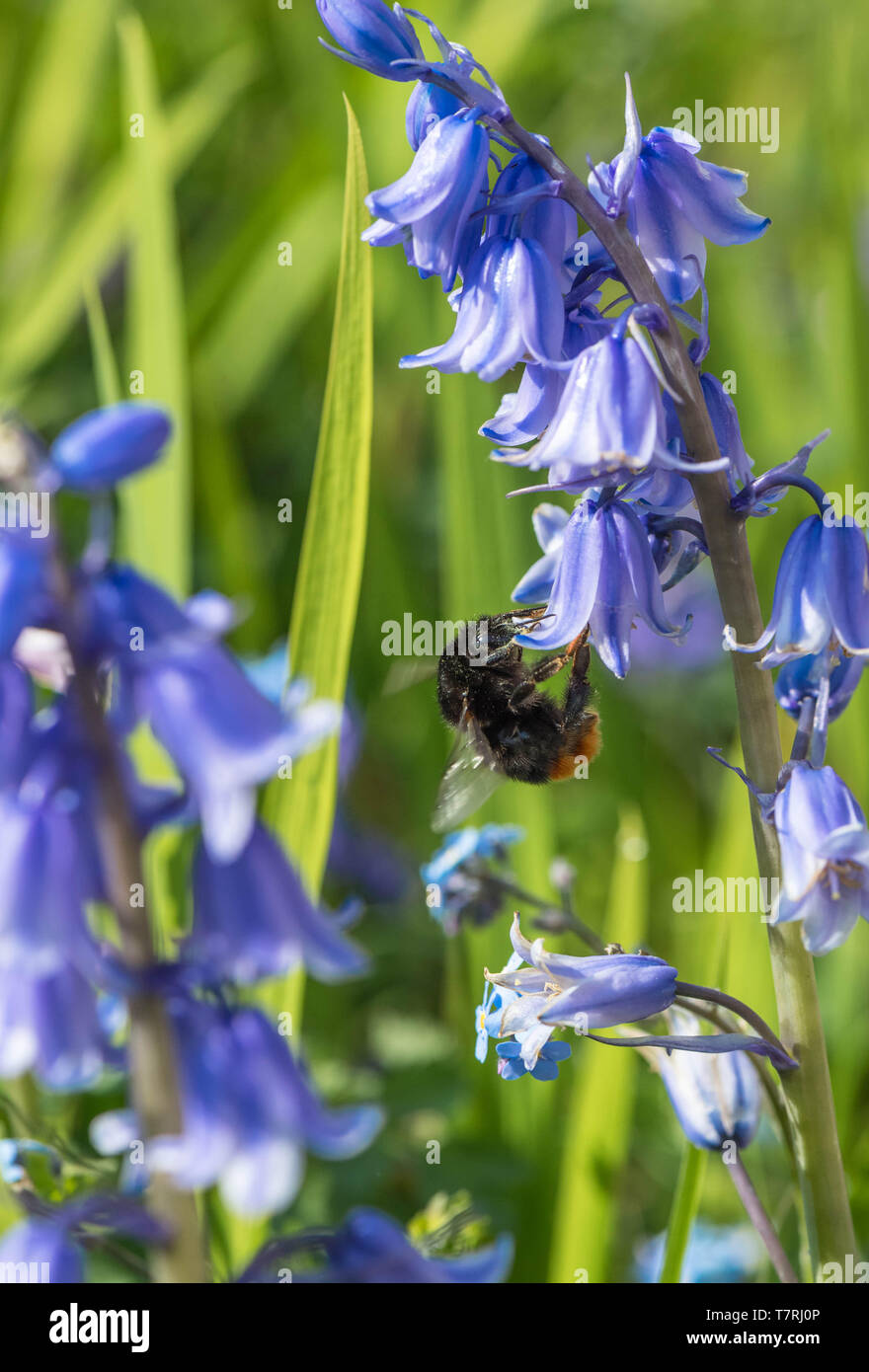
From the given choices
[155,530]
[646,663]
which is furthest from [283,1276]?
[646,663]

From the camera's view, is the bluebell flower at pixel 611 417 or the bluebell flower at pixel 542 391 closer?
the bluebell flower at pixel 611 417

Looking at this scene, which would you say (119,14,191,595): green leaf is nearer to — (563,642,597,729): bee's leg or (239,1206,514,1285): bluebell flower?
(563,642,597,729): bee's leg

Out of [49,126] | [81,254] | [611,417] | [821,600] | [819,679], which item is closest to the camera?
[611,417]

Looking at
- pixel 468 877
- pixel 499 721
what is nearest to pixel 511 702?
pixel 499 721

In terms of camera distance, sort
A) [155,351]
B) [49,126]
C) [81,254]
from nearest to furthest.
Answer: [155,351], [81,254], [49,126]

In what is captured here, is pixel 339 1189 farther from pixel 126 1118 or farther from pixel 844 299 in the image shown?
pixel 844 299

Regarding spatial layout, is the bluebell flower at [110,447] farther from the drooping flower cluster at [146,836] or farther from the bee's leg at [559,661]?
the bee's leg at [559,661]

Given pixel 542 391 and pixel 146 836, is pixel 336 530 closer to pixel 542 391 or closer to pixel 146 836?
pixel 542 391

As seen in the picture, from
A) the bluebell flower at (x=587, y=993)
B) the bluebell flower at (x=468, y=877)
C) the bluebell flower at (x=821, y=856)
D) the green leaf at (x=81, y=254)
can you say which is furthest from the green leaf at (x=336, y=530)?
the green leaf at (x=81, y=254)
